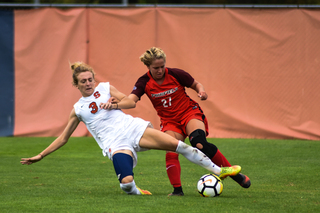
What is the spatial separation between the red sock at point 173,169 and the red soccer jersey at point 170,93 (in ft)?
1.55

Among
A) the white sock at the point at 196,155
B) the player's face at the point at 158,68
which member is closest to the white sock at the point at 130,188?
the white sock at the point at 196,155

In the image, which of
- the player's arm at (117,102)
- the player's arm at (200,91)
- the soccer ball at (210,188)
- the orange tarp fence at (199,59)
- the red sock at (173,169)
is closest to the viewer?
the soccer ball at (210,188)

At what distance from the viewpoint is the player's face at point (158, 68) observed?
4938 millimetres

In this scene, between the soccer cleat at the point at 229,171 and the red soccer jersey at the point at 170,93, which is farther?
the red soccer jersey at the point at 170,93

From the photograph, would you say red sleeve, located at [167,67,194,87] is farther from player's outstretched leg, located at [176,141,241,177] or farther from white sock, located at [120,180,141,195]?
white sock, located at [120,180,141,195]

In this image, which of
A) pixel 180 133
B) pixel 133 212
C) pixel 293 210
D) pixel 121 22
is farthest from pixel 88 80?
pixel 121 22

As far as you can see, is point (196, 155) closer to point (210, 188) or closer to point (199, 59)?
point (210, 188)

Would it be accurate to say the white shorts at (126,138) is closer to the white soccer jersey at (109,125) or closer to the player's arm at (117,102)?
the white soccer jersey at (109,125)

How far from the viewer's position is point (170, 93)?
16.9 feet

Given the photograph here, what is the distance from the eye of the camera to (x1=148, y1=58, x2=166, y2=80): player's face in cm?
494

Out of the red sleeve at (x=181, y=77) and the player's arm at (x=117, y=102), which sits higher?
the red sleeve at (x=181, y=77)

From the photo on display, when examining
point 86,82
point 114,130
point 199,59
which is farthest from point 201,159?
point 199,59

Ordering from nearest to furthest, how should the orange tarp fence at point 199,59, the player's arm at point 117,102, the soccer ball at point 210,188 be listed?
1. the soccer ball at point 210,188
2. the player's arm at point 117,102
3. the orange tarp fence at point 199,59

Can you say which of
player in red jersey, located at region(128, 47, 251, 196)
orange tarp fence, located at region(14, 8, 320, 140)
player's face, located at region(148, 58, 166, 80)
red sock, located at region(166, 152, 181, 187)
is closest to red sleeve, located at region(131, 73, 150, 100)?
player in red jersey, located at region(128, 47, 251, 196)
